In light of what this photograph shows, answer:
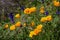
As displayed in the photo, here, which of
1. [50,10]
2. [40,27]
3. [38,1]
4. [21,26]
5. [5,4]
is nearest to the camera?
[40,27]

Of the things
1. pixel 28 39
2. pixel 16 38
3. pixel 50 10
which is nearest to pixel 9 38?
pixel 16 38

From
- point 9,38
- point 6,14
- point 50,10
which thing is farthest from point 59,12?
point 6,14

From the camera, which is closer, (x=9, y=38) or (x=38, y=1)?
(x=9, y=38)

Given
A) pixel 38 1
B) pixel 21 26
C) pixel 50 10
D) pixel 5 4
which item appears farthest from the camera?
pixel 5 4

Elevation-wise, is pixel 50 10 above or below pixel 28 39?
above

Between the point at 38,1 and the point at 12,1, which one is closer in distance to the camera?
the point at 38,1

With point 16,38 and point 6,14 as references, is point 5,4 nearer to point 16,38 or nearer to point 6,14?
point 6,14

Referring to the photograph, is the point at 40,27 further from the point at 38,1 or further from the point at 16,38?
the point at 38,1

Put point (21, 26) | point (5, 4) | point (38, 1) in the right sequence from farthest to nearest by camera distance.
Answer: point (5, 4), point (38, 1), point (21, 26)

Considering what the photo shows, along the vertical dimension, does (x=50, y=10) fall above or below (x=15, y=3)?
above
